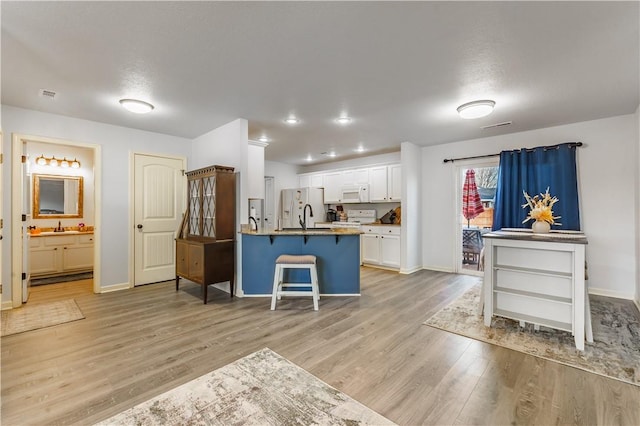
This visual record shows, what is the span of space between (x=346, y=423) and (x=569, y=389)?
1582mm

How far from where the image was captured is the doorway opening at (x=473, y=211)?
517 centimetres

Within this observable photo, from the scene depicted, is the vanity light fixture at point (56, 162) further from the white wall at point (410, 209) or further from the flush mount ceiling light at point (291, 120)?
the white wall at point (410, 209)

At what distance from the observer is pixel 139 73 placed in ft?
8.63

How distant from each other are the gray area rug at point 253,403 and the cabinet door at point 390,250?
150 inches

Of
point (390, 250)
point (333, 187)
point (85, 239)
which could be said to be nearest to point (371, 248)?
point (390, 250)

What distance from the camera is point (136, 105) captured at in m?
3.29

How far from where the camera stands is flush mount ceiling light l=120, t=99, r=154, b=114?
3.24 metres

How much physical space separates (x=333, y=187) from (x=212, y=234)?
375 centimetres

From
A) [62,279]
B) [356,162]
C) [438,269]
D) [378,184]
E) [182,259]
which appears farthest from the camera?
[356,162]

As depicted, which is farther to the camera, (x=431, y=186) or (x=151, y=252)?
(x=431, y=186)

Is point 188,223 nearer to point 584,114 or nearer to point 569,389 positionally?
point 569,389

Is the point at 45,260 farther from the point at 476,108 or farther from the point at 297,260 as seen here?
the point at 476,108

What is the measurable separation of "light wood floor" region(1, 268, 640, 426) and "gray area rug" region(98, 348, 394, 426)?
0.10 meters

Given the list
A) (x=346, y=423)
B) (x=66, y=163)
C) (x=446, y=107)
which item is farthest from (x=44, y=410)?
(x=66, y=163)
